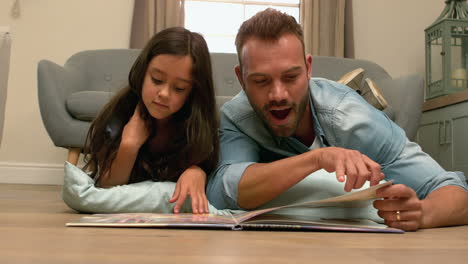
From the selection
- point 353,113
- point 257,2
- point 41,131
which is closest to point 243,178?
point 353,113

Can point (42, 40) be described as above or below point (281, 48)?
above

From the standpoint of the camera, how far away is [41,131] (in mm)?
3135

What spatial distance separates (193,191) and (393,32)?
9.38ft

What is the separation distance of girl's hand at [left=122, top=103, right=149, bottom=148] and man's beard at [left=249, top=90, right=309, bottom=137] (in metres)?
0.34

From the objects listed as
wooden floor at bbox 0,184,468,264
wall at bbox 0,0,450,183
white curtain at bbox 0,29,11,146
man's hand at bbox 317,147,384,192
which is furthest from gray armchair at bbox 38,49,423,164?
wooden floor at bbox 0,184,468,264

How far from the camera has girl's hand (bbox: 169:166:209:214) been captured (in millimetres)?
1040

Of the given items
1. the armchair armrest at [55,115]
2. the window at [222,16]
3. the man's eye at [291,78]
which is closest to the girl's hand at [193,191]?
the man's eye at [291,78]

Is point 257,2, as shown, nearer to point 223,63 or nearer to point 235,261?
point 223,63

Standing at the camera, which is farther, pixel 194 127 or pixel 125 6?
pixel 125 6

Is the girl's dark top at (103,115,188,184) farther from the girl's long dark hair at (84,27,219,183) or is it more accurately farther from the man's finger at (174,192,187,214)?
the man's finger at (174,192,187,214)

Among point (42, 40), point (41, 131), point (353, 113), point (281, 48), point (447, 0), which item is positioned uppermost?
point (447, 0)

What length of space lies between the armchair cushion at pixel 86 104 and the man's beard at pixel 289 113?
126 cm

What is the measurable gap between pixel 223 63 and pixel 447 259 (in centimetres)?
241

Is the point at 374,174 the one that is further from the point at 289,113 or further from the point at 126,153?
the point at 126,153
